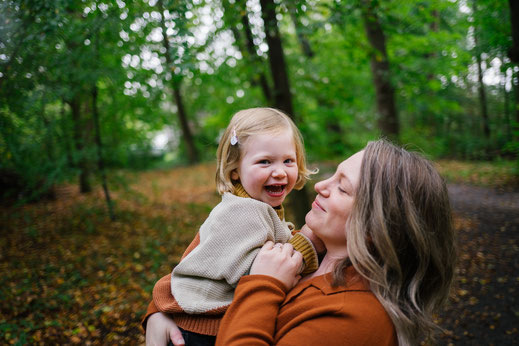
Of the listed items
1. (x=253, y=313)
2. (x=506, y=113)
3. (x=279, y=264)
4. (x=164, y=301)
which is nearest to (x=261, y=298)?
(x=253, y=313)

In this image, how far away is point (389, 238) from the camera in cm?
138

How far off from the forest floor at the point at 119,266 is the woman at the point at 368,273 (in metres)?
3.29

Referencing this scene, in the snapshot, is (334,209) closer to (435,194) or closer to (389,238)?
(389,238)

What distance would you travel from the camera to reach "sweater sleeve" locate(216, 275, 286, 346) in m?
1.30

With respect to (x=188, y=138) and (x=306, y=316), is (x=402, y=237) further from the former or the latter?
(x=188, y=138)

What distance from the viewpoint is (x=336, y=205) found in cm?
154

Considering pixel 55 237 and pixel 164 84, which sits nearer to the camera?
pixel 164 84

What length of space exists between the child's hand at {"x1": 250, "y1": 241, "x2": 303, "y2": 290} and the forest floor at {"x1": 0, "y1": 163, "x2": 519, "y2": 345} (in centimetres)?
330

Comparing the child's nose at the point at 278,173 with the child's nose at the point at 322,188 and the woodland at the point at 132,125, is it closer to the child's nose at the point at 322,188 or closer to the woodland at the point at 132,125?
the child's nose at the point at 322,188

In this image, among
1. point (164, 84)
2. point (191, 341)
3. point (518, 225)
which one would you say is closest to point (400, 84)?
point (518, 225)

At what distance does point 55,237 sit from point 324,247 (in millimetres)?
6349

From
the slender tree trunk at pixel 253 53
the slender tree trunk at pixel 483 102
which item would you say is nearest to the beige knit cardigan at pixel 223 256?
the slender tree trunk at pixel 253 53

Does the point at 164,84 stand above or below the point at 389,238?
above

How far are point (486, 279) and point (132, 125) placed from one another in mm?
8862
